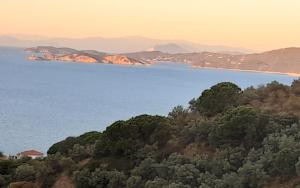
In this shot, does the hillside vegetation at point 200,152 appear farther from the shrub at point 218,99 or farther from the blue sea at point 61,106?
the blue sea at point 61,106

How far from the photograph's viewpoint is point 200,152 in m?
14.5

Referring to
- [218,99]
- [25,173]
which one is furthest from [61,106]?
[25,173]

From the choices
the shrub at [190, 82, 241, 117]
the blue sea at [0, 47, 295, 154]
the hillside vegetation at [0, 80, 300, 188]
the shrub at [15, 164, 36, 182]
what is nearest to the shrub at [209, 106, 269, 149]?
the hillside vegetation at [0, 80, 300, 188]

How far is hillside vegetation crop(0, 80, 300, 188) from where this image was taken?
11.5 meters

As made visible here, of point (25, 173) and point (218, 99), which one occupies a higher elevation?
point (218, 99)

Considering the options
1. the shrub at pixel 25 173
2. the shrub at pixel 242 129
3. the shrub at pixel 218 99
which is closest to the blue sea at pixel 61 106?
the shrub at pixel 25 173

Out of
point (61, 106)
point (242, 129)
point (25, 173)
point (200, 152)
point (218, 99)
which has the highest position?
point (218, 99)

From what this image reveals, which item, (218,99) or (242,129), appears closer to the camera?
(242,129)

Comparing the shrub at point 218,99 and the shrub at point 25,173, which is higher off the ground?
the shrub at point 218,99

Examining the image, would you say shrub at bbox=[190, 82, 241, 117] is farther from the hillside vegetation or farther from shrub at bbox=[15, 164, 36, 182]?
shrub at bbox=[15, 164, 36, 182]

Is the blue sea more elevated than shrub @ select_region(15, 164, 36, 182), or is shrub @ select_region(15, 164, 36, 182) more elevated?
shrub @ select_region(15, 164, 36, 182)

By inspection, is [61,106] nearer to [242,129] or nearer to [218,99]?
[218,99]

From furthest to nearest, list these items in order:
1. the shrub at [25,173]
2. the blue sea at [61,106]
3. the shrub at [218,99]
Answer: the blue sea at [61,106]
the shrub at [218,99]
the shrub at [25,173]

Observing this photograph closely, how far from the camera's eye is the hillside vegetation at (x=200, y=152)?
454 inches
